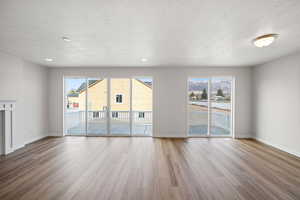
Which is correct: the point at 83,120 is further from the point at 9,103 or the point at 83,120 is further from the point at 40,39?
the point at 40,39

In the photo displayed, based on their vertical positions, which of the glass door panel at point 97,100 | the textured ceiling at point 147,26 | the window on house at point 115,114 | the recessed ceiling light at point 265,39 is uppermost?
the textured ceiling at point 147,26

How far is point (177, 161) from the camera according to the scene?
3160mm

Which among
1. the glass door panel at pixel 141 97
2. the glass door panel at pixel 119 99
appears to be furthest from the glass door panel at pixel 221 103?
the glass door panel at pixel 119 99

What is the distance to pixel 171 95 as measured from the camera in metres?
5.19

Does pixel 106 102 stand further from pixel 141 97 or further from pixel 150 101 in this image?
pixel 150 101

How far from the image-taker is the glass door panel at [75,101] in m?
5.40

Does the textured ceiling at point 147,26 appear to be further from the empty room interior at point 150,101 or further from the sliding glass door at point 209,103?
the sliding glass door at point 209,103

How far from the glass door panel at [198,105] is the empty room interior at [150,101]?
4 cm

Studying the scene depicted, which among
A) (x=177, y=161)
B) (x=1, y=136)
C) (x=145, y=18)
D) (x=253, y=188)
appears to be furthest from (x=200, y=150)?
(x=1, y=136)

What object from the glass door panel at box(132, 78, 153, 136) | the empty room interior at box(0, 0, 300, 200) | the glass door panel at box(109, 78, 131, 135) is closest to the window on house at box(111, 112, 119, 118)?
the glass door panel at box(109, 78, 131, 135)

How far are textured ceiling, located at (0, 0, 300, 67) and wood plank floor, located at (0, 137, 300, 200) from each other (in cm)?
253

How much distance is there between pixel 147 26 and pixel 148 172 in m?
2.56

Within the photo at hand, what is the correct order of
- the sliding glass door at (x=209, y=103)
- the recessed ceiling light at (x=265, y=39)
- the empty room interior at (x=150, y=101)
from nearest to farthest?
the empty room interior at (x=150, y=101) < the recessed ceiling light at (x=265, y=39) < the sliding glass door at (x=209, y=103)

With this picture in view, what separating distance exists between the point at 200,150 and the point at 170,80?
2.56m
